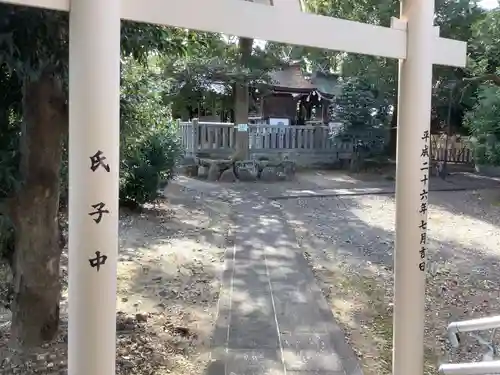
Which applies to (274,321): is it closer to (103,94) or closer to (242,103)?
(103,94)

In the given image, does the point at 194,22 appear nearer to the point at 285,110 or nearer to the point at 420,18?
the point at 420,18

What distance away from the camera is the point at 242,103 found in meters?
17.1

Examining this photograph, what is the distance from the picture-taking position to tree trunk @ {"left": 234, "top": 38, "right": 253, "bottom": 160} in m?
16.6

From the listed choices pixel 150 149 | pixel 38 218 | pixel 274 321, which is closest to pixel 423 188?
pixel 274 321

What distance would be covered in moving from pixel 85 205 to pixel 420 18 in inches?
79.2

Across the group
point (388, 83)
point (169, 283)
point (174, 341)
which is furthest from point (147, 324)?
point (388, 83)

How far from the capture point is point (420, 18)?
3016mm

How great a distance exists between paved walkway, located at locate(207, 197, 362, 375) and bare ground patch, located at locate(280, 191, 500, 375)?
20cm

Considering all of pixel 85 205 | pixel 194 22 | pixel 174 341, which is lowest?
pixel 174 341

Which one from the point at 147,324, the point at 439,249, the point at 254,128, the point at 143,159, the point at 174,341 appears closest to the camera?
the point at 174,341

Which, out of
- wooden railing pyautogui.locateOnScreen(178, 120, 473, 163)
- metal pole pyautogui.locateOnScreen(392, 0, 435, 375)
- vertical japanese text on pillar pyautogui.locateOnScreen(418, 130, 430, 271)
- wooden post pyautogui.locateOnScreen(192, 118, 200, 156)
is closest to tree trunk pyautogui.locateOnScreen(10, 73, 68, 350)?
metal pole pyautogui.locateOnScreen(392, 0, 435, 375)

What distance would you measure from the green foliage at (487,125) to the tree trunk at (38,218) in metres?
10.5

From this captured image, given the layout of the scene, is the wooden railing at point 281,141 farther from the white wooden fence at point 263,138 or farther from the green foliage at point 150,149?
the green foliage at point 150,149

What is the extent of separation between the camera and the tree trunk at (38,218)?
362 centimetres
